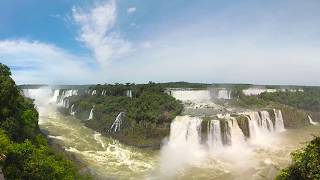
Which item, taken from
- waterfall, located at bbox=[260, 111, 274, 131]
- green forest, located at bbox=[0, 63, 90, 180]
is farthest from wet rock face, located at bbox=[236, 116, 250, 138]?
green forest, located at bbox=[0, 63, 90, 180]

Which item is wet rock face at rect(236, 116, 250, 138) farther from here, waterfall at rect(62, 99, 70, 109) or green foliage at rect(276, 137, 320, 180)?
waterfall at rect(62, 99, 70, 109)

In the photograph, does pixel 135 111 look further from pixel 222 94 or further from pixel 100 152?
pixel 222 94

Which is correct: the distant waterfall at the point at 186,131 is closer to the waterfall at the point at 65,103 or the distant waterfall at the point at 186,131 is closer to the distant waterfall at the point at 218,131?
the distant waterfall at the point at 218,131

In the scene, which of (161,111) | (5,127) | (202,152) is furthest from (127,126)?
(5,127)

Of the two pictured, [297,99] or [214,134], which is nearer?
[214,134]

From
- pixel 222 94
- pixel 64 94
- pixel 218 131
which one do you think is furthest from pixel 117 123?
pixel 64 94

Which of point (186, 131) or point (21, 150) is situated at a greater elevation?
point (21, 150)

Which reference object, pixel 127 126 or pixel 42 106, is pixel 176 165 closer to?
pixel 127 126
